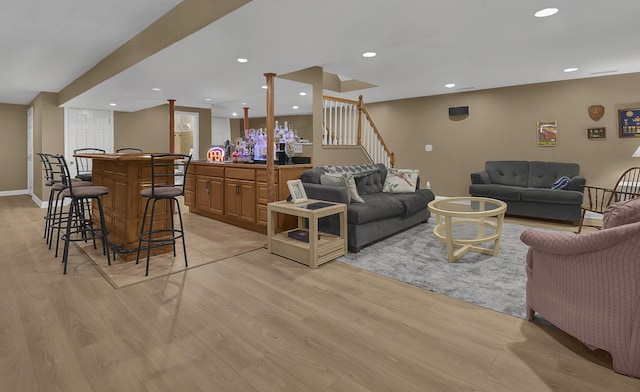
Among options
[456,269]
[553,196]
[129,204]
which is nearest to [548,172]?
[553,196]

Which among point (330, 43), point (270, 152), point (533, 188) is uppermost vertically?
point (330, 43)

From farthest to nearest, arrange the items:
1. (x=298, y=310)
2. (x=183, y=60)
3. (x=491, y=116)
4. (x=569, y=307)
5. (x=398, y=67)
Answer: (x=491, y=116)
(x=398, y=67)
(x=183, y=60)
(x=298, y=310)
(x=569, y=307)

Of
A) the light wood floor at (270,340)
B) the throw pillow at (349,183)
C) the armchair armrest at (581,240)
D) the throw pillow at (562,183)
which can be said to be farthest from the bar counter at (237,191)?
the throw pillow at (562,183)

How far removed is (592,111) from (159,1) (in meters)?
6.59

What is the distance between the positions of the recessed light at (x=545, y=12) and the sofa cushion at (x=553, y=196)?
2984 millimetres

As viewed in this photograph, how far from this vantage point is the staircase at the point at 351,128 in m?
5.86

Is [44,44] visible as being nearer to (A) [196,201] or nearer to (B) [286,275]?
(A) [196,201]

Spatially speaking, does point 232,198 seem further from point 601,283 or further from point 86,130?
point 86,130

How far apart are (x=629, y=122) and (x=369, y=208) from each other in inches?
192

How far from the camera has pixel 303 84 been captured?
16.6ft

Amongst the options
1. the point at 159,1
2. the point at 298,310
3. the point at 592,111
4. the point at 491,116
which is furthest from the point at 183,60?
the point at 592,111

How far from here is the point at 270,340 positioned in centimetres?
204

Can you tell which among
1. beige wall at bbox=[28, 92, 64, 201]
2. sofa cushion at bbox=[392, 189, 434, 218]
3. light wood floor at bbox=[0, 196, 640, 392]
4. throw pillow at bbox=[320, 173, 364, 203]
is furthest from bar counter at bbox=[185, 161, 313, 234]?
beige wall at bbox=[28, 92, 64, 201]

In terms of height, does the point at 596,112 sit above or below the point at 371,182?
above
